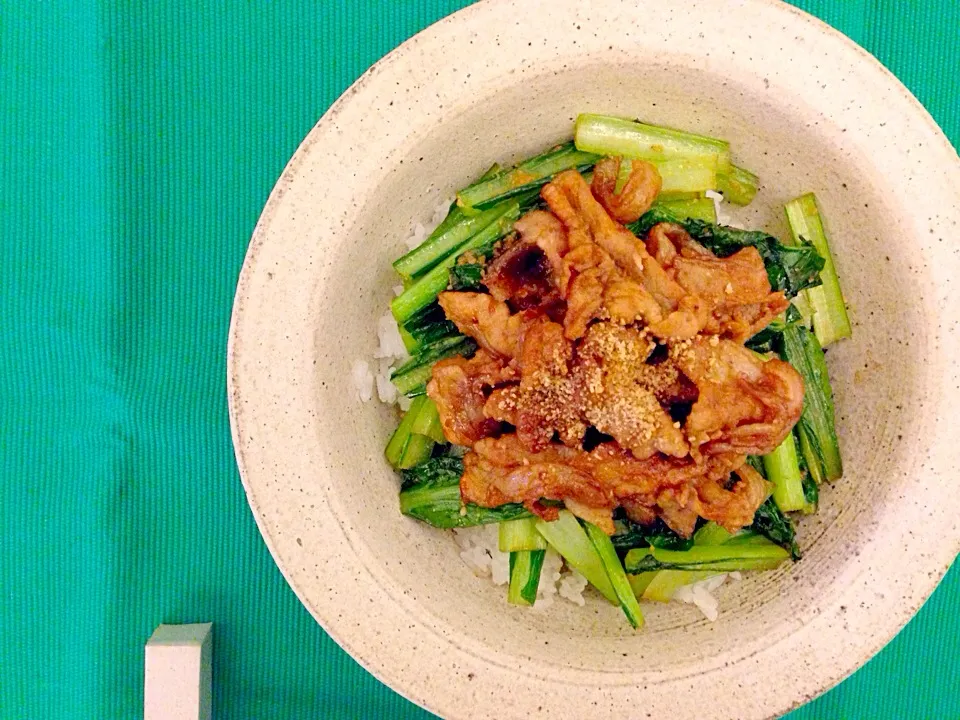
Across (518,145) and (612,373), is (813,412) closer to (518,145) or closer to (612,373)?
(612,373)

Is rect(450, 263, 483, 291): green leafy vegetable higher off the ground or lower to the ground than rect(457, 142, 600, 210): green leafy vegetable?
lower

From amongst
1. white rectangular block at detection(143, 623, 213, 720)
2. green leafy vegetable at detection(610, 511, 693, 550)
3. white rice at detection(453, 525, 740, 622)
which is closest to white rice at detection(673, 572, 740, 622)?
white rice at detection(453, 525, 740, 622)

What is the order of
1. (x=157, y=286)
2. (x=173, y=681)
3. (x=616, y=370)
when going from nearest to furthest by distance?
(x=616, y=370), (x=173, y=681), (x=157, y=286)

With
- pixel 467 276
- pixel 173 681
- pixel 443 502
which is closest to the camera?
pixel 467 276

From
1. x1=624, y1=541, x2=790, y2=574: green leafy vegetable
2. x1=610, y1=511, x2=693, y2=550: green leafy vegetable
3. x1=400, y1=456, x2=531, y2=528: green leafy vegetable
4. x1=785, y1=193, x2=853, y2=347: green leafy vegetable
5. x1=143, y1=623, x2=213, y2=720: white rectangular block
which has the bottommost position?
x1=143, y1=623, x2=213, y2=720: white rectangular block

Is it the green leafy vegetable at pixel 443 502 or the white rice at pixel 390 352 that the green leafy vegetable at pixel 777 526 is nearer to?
the green leafy vegetable at pixel 443 502

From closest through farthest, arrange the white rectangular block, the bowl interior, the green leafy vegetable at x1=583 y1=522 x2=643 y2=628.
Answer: the bowl interior → the green leafy vegetable at x1=583 y1=522 x2=643 y2=628 → the white rectangular block

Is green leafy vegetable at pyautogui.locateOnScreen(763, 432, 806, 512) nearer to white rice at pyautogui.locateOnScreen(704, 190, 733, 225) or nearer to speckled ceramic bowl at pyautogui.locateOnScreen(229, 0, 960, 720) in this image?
speckled ceramic bowl at pyautogui.locateOnScreen(229, 0, 960, 720)

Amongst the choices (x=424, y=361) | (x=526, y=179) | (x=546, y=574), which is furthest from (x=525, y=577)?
(x=526, y=179)
